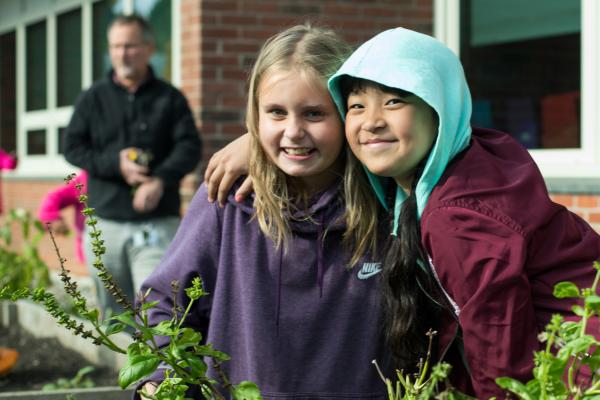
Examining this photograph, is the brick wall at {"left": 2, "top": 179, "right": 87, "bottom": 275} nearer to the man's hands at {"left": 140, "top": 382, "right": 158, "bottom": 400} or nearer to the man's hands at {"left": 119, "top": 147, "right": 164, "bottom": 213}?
the man's hands at {"left": 119, "top": 147, "right": 164, "bottom": 213}

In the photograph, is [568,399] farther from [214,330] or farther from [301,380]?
[214,330]

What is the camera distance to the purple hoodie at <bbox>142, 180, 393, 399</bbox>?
2432 mm

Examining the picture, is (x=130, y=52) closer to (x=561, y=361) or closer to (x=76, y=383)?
(x=76, y=383)

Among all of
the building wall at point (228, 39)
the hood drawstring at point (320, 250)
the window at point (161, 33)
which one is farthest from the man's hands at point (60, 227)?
the hood drawstring at point (320, 250)

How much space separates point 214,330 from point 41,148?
9.16 meters

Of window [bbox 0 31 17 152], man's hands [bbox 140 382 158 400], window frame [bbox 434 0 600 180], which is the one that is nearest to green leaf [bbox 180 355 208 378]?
man's hands [bbox 140 382 158 400]

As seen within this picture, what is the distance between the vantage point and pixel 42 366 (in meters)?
6.09

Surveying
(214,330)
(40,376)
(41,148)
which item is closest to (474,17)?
(40,376)

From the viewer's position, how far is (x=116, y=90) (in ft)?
19.1

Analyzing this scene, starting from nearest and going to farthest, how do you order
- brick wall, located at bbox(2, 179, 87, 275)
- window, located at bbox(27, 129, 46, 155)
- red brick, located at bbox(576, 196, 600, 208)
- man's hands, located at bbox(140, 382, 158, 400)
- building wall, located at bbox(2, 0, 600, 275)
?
man's hands, located at bbox(140, 382, 158, 400) → red brick, located at bbox(576, 196, 600, 208) → building wall, located at bbox(2, 0, 600, 275) → brick wall, located at bbox(2, 179, 87, 275) → window, located at bbox(27, 129, 46, 155)

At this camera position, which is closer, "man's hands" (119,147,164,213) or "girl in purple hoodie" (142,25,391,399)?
"girl in purple hoodie" (142,25,391,399)

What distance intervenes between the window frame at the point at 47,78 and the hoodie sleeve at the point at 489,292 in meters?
7.03

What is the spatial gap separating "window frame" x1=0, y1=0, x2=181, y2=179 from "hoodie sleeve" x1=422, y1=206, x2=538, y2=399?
703 cm

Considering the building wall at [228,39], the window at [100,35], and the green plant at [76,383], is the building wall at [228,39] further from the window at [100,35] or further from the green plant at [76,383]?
the window at [100,35]
